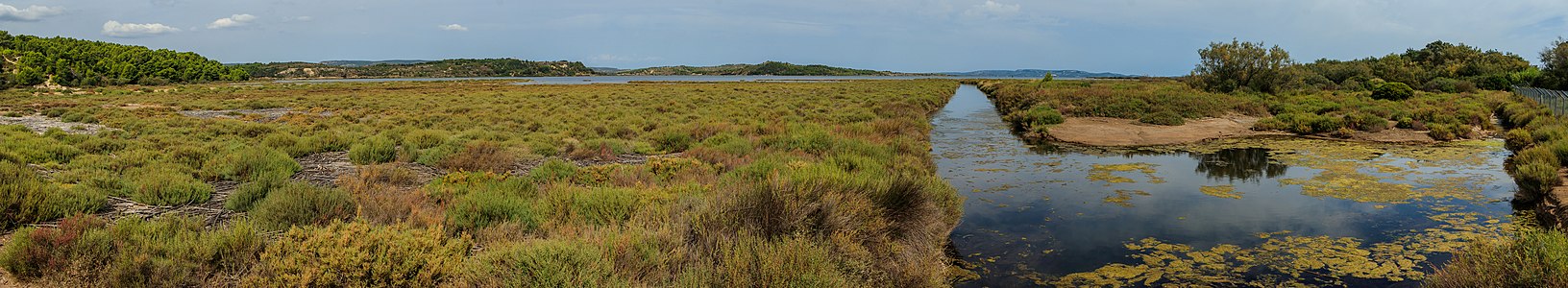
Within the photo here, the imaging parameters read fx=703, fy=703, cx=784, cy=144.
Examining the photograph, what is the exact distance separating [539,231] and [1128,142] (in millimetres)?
17048

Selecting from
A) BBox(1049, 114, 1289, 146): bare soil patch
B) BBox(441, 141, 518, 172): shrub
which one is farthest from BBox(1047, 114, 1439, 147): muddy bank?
BBox(441, 141, 518, 172): shrub

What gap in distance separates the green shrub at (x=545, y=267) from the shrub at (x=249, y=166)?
19.6 ft

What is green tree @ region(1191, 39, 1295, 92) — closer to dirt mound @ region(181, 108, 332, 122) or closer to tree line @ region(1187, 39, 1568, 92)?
tree line @ region(1187, 39, 1568, 92)

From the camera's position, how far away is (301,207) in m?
5.95

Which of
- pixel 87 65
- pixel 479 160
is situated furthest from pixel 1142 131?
pixel 87 65

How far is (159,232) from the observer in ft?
16.3

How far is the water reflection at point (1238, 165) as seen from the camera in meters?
12.7

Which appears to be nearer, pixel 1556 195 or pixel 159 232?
pixel 159 232

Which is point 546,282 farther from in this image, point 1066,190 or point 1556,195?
point 1556,195

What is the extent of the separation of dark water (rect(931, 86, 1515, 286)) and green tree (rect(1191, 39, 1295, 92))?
2380cm

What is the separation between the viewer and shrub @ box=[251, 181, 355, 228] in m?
5.74

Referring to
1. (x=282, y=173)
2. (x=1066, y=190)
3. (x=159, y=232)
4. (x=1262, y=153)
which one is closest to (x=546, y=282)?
(x=159, y=232)

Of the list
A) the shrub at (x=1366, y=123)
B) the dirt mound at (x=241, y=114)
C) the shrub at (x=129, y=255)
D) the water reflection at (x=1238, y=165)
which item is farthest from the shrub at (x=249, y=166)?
the shrub at (x=1366, y=123)

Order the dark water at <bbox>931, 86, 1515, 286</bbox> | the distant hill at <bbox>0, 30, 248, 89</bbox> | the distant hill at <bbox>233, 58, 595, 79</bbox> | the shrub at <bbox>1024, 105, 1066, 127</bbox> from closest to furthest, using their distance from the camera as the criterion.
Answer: the dark water at <bbox>931, 86, 1515, 286</bbox> → the shrub at <bbox>1024, 105, 1066, 127</bbox> → the distant hill at <bbox>0, 30, 248, 89</bbox> → the distant hill at <bbox>233, 58, 595, 79</bbox>
